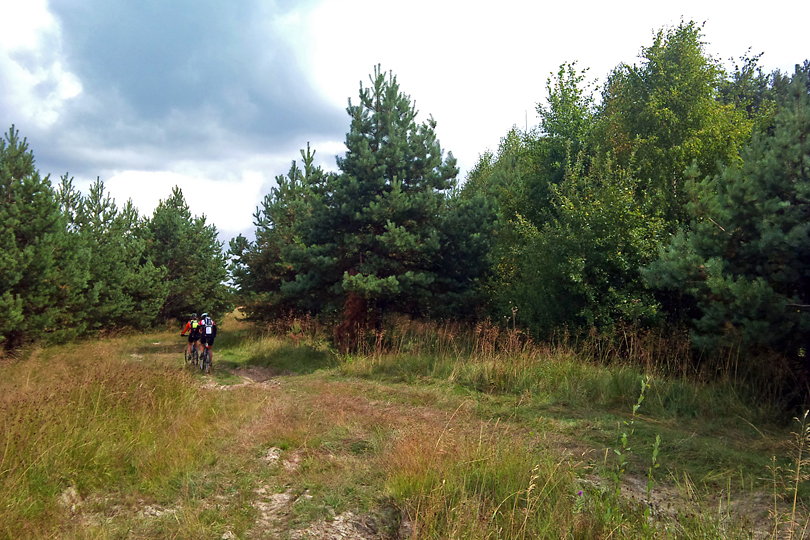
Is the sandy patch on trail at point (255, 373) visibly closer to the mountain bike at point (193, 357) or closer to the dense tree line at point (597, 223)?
the mountain bike at point (193, 357)

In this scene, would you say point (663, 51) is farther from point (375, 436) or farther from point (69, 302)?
point (69, 302)

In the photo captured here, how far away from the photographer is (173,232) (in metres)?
26.5

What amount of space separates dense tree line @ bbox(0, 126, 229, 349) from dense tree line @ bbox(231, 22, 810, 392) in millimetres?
5657

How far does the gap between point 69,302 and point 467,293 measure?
13.3 metres

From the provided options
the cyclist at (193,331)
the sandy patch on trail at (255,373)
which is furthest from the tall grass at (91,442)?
the cyclist at (193,331)

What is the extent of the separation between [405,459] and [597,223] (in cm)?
885

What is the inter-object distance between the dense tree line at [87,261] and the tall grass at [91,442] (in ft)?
27.8

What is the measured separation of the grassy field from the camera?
398 centimetres

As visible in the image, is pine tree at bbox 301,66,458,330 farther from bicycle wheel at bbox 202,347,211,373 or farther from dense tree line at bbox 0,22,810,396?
bicycle wheel at bbox 202,347,211,373

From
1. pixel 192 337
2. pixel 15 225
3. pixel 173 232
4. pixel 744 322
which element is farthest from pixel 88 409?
pixel 173 232

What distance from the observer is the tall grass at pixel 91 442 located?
14.5 ft

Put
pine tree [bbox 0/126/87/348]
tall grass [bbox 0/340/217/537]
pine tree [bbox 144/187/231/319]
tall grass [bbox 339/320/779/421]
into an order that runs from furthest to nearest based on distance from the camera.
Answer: pine tree [bbox 144/187/231/319] → pine tree [bbox 0/126/87/348] → tall grass [bbox 339/320/779/421] → tall grass [bbox 0/340/217/537]

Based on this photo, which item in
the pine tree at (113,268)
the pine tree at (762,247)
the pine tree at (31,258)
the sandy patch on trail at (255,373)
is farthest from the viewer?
the pine tree at (113,268)

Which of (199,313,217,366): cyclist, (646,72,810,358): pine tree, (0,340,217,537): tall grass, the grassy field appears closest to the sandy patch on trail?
(199,313,217,366): cyclist
